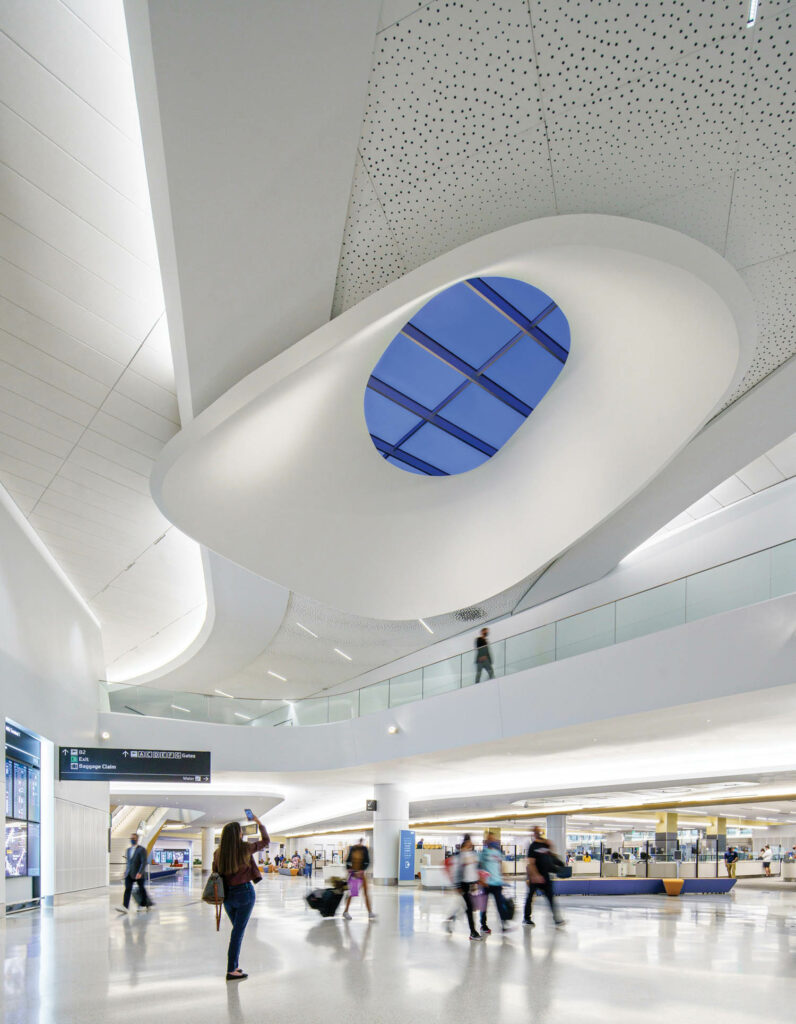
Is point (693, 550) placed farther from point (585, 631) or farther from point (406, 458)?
point (406, 458)

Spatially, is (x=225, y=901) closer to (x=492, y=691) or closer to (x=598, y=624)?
(x=598, y=624)

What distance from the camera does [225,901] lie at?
6.95 meters

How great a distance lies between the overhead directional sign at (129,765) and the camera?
1875 cm

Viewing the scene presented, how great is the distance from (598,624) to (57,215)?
1135 centimetres

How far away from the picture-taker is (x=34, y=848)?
53.8 ft

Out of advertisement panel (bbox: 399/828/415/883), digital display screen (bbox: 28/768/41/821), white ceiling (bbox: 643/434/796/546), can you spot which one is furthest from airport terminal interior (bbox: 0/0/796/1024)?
advertisement panel (bbox: 399/828/415/883)

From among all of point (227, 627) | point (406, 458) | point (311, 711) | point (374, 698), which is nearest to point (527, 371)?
point (406, 458)

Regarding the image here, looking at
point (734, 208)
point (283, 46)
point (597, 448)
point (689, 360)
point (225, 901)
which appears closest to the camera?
point (283, 46)

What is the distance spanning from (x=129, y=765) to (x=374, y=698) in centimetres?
662

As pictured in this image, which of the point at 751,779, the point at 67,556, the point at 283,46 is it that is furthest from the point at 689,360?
the point at 67,556

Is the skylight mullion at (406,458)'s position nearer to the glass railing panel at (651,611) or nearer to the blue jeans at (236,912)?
the glass railing panel at (651,611)

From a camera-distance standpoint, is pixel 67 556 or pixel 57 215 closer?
pixel 57 215

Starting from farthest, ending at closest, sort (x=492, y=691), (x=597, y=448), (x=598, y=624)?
1. (x=492, y=691)
2. (x=598, y=624)
3. (x=597, y=448)

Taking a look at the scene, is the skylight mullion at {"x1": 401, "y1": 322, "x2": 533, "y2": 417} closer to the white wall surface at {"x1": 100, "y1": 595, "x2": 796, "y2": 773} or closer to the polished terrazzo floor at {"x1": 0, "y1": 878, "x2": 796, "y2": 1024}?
the white wall surface at {"x1": 100, "y1": 595, "x2": 796, "y2": 773}
